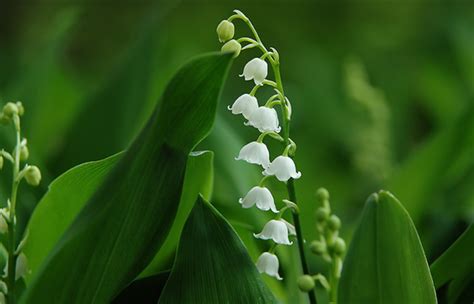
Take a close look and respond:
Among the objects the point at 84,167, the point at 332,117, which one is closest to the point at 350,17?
the point at 332,117

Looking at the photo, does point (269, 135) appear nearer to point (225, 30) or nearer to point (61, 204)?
point (225, 30)

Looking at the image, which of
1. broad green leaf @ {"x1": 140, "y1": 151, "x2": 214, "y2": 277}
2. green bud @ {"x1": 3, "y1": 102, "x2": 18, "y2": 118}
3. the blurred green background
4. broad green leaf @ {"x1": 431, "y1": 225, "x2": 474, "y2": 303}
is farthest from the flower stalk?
broad green leaf @ {"x1": 431, "y1": 225, "x2": 474, "y2": 303}

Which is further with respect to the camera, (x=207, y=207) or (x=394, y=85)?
(x=394, y=85)

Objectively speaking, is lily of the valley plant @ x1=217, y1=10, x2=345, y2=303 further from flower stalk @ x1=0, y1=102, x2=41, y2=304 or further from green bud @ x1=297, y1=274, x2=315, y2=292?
flower stalk @ x1=0, y1=102, x2=41, y2=304

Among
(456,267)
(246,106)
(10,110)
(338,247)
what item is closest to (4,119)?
(10,110)

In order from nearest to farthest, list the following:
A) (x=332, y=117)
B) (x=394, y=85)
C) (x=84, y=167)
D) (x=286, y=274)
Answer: (x=84, y=167) < (x=286, y=274) < (x=332, y=117) < (x=394, y=85)

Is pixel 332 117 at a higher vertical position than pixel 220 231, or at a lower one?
lower

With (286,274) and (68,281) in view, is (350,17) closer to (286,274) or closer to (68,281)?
(286,274)
